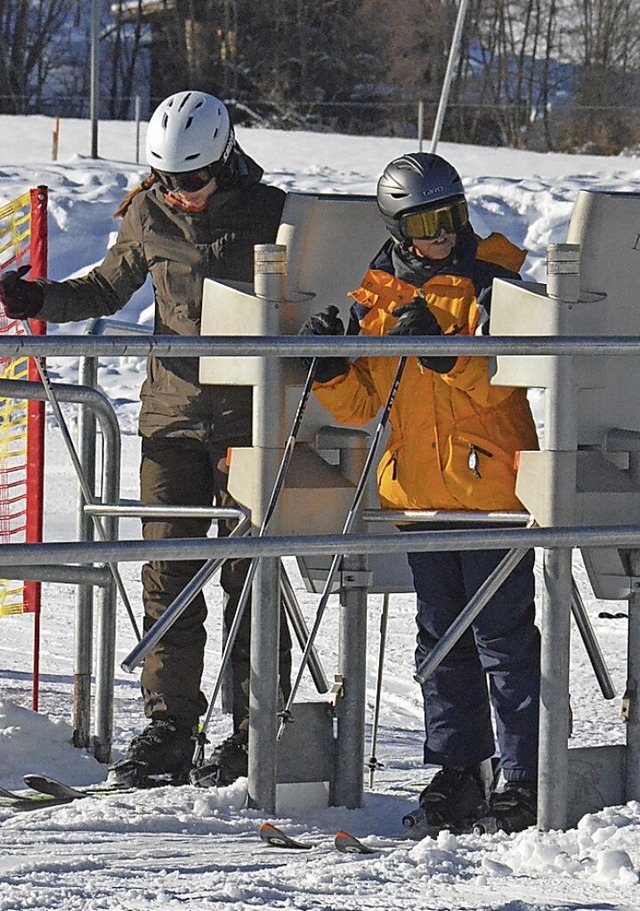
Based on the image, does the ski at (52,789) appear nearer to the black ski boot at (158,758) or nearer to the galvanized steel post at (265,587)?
the black ski boot at (158,758)

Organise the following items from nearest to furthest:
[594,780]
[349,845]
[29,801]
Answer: [349,845] → [594,780] → [29,801]

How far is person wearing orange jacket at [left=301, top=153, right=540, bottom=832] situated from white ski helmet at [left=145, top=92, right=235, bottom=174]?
2.29ft

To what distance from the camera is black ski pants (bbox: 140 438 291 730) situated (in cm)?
463

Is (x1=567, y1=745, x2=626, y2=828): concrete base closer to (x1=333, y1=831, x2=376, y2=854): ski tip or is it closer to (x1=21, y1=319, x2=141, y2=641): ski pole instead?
(x1=333, y1=831, x2=376, y2=854): ski tip

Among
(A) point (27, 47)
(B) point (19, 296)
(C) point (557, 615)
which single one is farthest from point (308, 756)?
(A) point (27, 47)

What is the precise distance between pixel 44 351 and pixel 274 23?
37784mm

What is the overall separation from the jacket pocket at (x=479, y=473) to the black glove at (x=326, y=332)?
1.02 ft

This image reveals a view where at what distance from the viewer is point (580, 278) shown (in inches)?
148

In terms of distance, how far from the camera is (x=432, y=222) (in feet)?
12.8

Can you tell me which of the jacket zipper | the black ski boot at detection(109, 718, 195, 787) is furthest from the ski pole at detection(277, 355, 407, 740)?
the black ski boot at detection(109, 718, 195, 787)

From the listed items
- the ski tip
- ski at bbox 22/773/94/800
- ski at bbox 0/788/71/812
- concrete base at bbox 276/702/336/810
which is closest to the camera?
the ski tip

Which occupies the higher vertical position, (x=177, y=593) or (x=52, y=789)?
(x=177, y=593)

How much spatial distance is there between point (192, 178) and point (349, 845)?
1870 millimetres

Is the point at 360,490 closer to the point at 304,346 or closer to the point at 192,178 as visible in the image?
the point at 304,346
